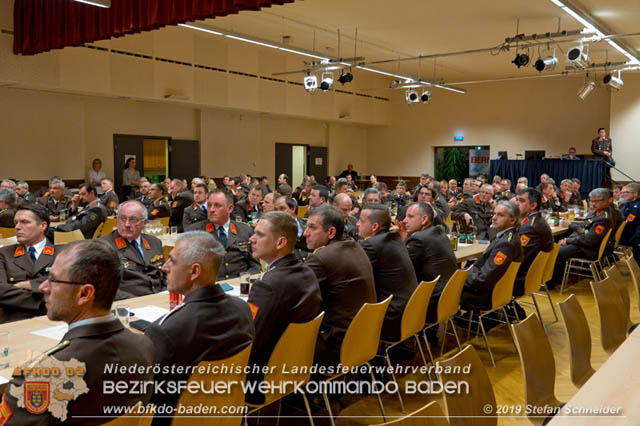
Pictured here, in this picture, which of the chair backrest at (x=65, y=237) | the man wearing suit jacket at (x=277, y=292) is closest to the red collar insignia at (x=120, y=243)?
the chair backrest at (x=65, y=237)

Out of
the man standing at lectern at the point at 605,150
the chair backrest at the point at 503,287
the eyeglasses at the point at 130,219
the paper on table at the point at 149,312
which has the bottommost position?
the chair backrest at the point at 503,287

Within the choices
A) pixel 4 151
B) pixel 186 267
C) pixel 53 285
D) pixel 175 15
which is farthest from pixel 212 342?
pixel 4 151

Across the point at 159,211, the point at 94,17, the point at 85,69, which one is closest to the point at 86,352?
the point at 159,211

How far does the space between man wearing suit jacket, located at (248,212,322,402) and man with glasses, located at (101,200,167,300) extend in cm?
143

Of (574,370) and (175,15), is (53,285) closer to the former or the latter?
(574,370)

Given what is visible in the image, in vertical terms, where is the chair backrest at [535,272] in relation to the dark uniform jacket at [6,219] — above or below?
A: below

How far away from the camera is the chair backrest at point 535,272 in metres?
5.02

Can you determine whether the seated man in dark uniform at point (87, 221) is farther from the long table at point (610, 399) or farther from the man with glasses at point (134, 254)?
the long table at point (610, 399)

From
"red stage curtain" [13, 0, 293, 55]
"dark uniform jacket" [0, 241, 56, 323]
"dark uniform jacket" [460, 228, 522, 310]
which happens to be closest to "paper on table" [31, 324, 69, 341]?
"dark uniform jacket" [0, 241, 56, 323]

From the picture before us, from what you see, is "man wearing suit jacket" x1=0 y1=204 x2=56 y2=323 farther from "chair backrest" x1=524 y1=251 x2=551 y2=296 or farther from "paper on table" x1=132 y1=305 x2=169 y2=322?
"chair backrest" x1=524 y1=251 x2=551 y2=296

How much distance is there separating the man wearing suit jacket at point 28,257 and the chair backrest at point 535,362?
9.60 ft

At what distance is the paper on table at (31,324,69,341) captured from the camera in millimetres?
2754

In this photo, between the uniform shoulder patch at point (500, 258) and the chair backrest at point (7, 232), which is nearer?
the uniform shoulder patch at point (500, 258)

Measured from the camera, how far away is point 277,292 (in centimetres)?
283
